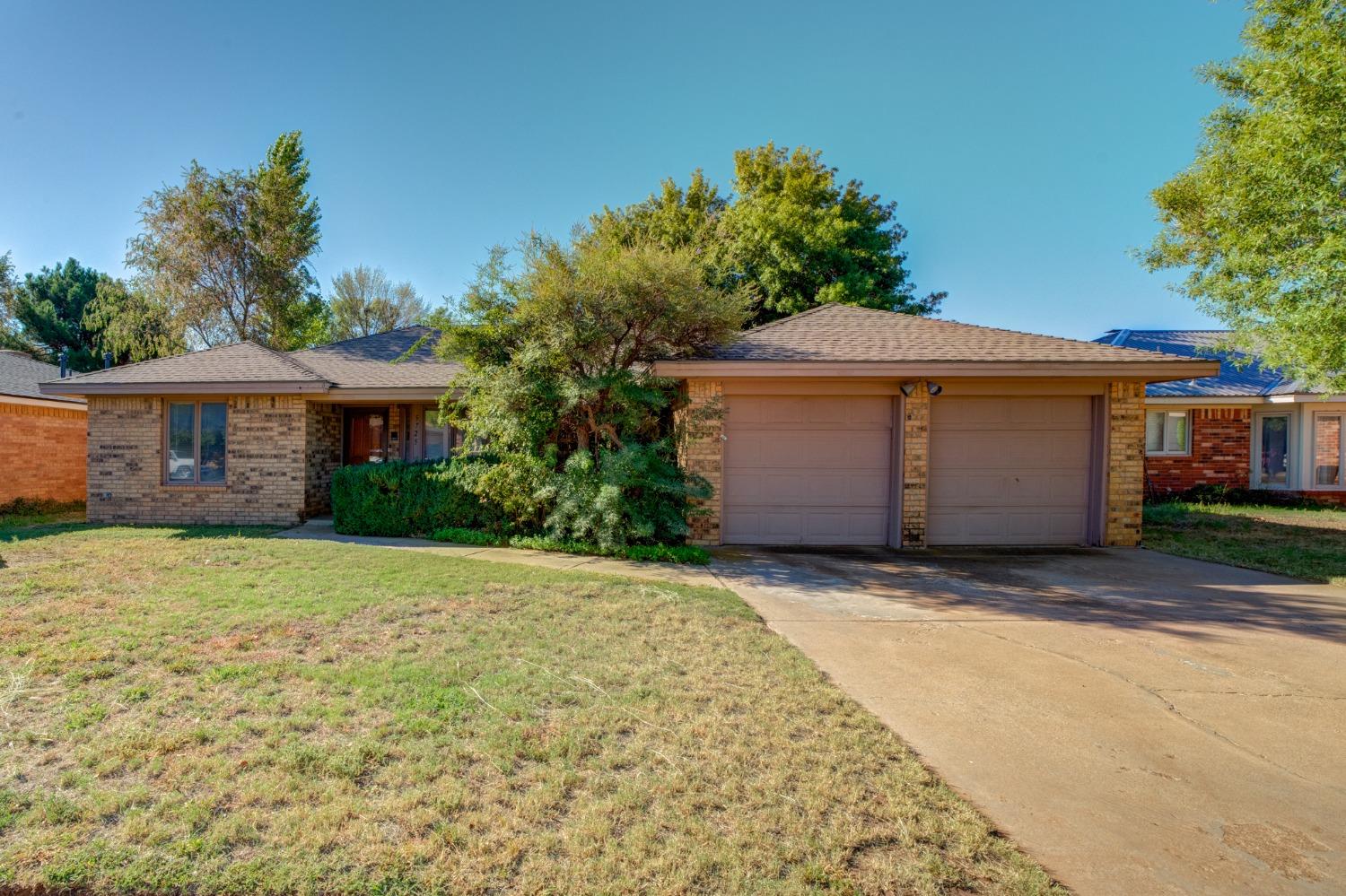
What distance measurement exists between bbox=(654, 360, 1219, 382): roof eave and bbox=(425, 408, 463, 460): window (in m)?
5.70

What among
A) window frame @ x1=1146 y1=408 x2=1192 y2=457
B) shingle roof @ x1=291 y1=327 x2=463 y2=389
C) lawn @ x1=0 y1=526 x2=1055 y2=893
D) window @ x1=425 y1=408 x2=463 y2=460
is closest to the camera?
lawn @ x1=0 y1=526 x2=1055 y2=893

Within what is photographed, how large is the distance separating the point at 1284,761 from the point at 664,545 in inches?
241

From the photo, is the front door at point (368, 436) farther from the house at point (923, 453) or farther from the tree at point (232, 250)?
the tree at point (232, 250)


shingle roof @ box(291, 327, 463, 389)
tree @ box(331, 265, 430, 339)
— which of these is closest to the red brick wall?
shingle roof @ box(291, 327, 463, 389)

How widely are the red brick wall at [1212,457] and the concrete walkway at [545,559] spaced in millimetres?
14053

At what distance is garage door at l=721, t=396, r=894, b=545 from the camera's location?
9.31 m

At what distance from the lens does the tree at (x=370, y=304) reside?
31891 mm

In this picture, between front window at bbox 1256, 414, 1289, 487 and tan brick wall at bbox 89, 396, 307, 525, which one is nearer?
tan brick wall at bbox 89, 396, 307, 525

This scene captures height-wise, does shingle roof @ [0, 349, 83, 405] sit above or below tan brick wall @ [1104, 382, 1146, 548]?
above

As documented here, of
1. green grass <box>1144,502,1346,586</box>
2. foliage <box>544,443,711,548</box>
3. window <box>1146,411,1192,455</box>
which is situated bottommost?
green grass <box>1144,502,1346,586</box>

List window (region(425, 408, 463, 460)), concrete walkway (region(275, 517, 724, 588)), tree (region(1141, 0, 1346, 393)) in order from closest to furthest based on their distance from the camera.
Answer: concrete walkway (region(275, 517, 724, 588)), tree (region(1141, 0, 1346, 393)), window (region(425, 408, 463, 460))

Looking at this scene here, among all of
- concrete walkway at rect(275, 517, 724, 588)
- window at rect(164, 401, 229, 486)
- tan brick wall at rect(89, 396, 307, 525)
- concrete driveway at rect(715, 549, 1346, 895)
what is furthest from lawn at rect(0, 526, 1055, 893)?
window at rect(164, 401, 229, 486)

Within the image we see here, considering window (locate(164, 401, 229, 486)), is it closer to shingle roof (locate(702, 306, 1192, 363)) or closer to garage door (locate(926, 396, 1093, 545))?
shingle roof (locate(702, 306, 1192, 363))

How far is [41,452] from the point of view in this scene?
45.6 feet
